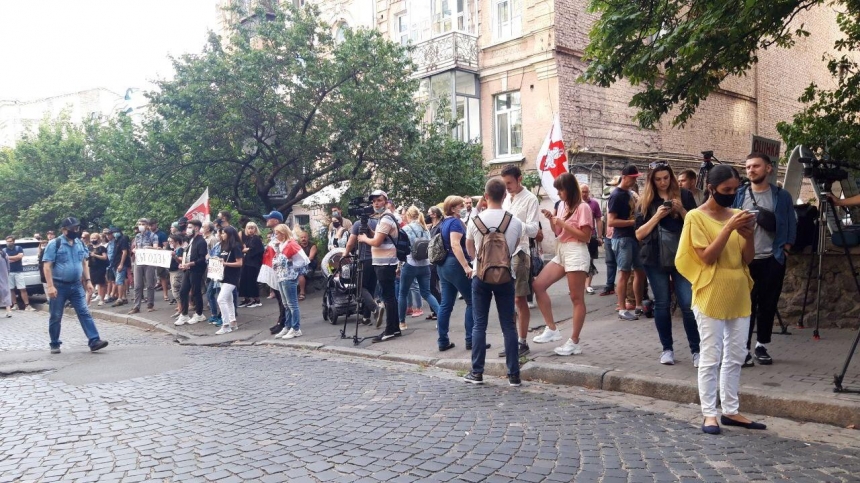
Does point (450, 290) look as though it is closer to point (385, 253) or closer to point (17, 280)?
point (385, 253)

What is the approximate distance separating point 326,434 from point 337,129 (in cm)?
1150

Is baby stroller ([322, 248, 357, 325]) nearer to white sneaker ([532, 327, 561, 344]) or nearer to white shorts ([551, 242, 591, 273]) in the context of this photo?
white sneaker ([532, 327, 561, 344])

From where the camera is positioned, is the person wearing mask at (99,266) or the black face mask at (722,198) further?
the person wearing mask at (99,266)

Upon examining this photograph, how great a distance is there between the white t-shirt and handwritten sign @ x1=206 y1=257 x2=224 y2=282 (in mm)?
6604

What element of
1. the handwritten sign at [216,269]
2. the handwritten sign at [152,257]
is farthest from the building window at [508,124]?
the handwritten sign at [216,269]

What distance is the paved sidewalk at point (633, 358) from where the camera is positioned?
5.39 m

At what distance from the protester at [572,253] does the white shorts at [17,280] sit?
1764cm

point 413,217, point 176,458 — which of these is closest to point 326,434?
point 176,458

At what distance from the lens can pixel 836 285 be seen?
26.8 feet

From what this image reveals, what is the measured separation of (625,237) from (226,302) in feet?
23.2

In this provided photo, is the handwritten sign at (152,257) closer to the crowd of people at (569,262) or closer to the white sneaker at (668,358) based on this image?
the crowd of people at (569,262)

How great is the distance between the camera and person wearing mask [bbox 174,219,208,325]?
13.0m

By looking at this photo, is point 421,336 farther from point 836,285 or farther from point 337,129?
point 337,129

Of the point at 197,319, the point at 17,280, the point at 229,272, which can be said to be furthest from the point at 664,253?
the point at 17,280
